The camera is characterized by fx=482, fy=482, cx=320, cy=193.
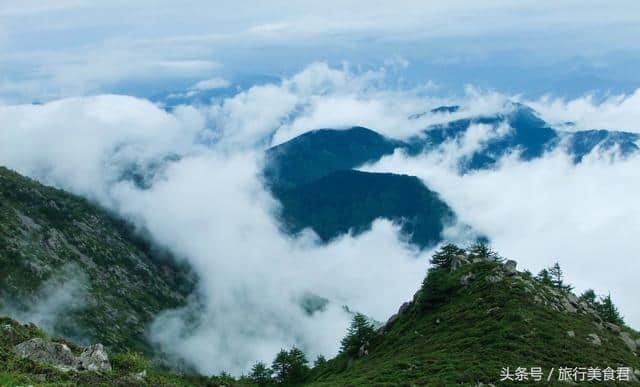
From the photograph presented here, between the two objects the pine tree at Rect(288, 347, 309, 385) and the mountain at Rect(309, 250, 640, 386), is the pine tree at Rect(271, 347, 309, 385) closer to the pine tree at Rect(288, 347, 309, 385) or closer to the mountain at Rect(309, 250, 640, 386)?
the pine tree at Rect(288, 347, 309, 385)

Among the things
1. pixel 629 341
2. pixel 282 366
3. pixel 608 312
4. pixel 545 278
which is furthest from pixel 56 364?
pixel 545 278

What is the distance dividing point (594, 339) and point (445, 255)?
168ft

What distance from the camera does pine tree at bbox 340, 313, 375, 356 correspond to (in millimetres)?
99125

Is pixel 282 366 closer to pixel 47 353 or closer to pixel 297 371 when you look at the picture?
pixel 297 371

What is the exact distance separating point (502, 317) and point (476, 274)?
70.6ft

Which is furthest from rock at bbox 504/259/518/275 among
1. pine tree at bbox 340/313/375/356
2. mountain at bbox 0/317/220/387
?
mountain at bbox 0/317/220/387

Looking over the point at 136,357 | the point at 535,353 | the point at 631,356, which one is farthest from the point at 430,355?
the point at 136,357

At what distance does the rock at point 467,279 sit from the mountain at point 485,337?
180 mm

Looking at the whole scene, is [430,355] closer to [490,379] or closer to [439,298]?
[490,379]

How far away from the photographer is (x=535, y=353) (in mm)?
58438

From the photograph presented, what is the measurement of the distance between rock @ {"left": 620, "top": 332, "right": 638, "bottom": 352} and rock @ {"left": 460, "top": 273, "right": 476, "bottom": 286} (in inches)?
983

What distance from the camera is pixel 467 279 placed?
90875 millimetres

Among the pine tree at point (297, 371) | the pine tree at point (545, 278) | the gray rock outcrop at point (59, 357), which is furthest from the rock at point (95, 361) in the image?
the pine tree at point (545, 278)

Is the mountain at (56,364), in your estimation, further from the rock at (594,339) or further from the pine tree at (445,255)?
the pine tree at (445,255)
